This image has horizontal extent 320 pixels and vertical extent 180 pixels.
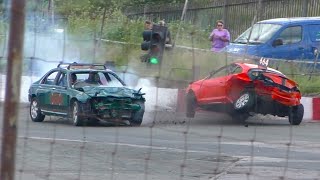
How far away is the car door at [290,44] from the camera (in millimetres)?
24562

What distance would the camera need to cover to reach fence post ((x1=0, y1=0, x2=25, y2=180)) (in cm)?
492

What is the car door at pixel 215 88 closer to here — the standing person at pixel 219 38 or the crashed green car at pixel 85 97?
the crashed green car at pixel 85 97

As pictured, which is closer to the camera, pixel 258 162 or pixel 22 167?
pixel 22 167

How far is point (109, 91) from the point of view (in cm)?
1942

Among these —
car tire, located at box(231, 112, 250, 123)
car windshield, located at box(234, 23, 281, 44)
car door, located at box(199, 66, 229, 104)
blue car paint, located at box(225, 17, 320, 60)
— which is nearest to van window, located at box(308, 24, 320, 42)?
blue car paint, located at box(225, 17, 320, 60)

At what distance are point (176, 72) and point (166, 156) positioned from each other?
9.13 feet

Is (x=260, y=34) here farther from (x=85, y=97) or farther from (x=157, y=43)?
(x=157, y=43)

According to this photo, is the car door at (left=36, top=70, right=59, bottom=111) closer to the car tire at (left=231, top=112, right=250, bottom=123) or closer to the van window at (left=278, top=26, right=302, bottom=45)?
the car tire at (left=231, top=112, right=250, bottom=123)

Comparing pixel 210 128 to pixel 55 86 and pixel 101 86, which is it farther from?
pixel 55 86

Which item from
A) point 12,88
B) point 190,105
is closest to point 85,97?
point 190,105

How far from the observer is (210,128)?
14953 millimetres

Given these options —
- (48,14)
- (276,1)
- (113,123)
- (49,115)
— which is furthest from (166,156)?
(276,1)

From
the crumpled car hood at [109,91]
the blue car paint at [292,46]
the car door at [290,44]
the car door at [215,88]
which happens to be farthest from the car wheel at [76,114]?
the car door at [290,44]

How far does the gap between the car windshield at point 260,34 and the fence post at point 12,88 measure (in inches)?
760
